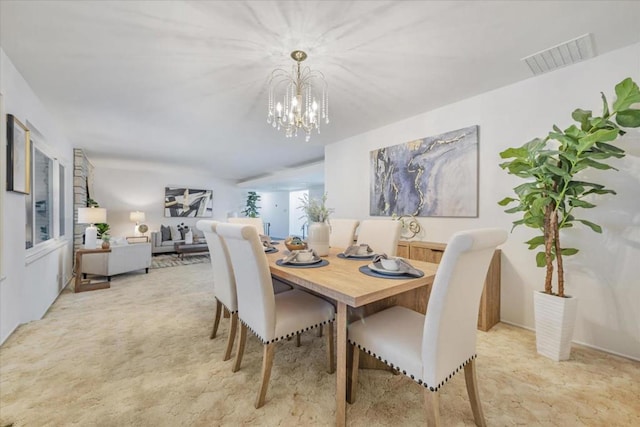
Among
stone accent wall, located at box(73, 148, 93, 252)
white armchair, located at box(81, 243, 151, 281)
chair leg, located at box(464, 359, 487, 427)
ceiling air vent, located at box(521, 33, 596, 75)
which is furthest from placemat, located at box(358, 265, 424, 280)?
stone accent wall, located at box(73, 148, 93, 252)

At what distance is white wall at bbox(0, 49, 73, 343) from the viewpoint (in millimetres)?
2048

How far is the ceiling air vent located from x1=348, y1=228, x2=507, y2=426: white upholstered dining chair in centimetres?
180

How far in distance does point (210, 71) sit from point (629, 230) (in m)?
3.60

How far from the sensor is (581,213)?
2148 mm

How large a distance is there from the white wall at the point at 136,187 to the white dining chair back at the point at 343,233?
19.4 feet

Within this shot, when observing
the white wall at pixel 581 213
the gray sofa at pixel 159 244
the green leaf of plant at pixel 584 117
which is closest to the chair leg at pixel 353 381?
the white wall at pixel 581 213

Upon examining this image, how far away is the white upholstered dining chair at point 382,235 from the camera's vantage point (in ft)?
7.68

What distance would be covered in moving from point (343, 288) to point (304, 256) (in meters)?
0.56

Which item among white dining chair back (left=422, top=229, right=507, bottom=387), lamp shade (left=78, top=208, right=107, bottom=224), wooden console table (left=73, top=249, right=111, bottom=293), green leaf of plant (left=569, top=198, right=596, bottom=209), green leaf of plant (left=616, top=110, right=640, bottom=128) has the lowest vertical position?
wooden console table (left=73, top=249, right=111, bottom=293)

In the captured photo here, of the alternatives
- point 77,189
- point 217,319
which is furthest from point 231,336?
point 77,189

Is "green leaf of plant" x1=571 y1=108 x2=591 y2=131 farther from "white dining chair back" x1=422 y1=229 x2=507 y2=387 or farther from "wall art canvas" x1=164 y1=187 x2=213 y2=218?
"wall art canvas" x1=164 y1=187 x2=213 y2=218

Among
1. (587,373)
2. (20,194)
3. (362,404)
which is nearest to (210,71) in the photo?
(20,194)

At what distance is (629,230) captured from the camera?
1946mm

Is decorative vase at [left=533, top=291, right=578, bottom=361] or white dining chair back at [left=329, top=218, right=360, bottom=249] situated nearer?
decorative vase at [left=533, top=291, right=578, bottom=361]
